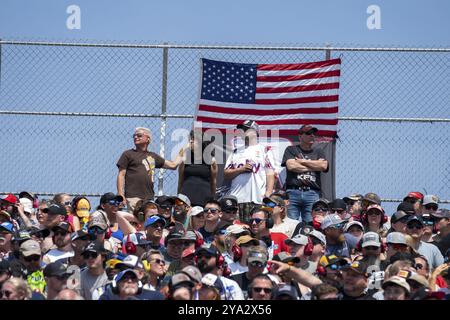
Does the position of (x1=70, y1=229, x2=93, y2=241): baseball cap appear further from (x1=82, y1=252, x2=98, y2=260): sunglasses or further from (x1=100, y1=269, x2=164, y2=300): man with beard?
(x1=100, y1=269, x2=164, y2=300): man with beard

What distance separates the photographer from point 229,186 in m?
17.2

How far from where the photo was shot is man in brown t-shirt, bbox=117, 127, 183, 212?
55.9 ft

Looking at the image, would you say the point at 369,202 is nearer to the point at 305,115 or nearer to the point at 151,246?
the point at 305,115

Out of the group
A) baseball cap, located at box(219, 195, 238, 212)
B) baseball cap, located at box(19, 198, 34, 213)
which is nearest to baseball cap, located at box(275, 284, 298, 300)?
baseball cap, located at box(219, 195, 238, 212)

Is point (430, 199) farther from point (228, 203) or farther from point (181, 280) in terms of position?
point (181, 280)

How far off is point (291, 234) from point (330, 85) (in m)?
3.03

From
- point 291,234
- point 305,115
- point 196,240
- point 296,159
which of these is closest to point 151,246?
point 196,240

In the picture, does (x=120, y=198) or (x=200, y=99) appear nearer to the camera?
(x=120, y=198)

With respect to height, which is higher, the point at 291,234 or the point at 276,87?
the point at 276,87

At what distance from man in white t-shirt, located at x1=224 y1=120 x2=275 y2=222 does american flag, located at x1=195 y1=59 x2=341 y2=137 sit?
0.76m

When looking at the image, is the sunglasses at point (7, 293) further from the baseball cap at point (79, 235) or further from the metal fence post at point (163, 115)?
the metal fence post at point (163, 115)

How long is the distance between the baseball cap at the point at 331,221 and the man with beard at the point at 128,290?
3.37 metres

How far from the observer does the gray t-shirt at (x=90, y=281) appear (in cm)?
1302
